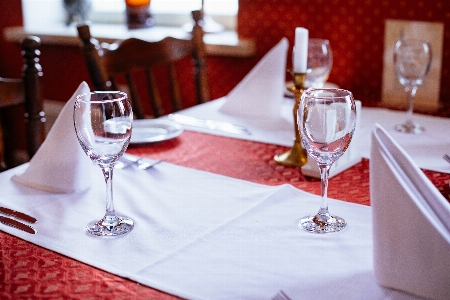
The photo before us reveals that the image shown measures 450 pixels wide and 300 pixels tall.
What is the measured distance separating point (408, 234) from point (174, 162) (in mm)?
640

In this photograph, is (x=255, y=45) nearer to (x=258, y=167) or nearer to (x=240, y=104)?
(x=240, y=104)

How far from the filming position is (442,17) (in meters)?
1.89

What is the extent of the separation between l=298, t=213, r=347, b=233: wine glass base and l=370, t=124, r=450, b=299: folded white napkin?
0.16m

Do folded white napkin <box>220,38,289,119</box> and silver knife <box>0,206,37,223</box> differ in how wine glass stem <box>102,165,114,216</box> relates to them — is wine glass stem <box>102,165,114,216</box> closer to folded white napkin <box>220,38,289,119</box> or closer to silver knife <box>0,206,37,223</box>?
silver knife <box>0,206,37,223</box>

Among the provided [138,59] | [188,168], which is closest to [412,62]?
[188,168]

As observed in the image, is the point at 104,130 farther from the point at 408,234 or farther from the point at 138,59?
the point at 138,59

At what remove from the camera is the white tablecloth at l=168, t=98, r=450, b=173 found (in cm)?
129

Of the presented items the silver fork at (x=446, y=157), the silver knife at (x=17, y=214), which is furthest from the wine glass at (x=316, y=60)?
the silver knife at (x=17, y=214)

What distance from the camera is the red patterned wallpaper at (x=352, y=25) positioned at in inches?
75.9

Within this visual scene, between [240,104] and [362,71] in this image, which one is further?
[362,71]

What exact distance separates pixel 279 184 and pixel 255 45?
130 cm

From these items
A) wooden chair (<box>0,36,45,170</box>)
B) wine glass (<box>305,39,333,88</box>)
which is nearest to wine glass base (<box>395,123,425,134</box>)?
wine glass (<box>305,39,333,88</box>)

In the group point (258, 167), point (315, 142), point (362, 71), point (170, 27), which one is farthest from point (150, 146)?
point (170, 27)

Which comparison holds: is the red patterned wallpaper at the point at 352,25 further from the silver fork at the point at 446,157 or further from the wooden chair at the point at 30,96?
the wooden chair at the point at 30,96
